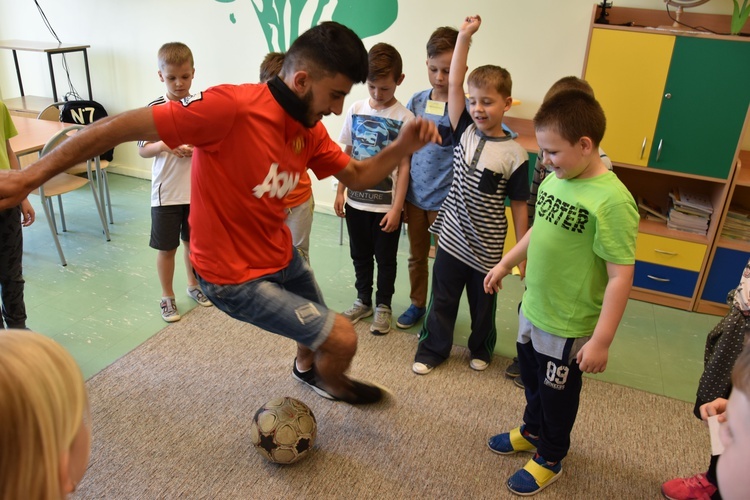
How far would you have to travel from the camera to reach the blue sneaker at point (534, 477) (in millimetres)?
1941

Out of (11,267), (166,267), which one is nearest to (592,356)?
(166,267)

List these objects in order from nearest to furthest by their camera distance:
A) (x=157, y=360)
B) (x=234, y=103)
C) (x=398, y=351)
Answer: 1. (x=234, y=103)
2. (x=157, y=360)
3. (x=398, y=351)

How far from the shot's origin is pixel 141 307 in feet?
9.89

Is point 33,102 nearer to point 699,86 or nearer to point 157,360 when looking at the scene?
point 157,360

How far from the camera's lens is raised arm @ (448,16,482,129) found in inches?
81.9

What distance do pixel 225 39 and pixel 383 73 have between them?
2294 millimetres

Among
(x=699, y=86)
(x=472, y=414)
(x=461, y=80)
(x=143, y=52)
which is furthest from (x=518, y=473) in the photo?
(x=143, y=52)

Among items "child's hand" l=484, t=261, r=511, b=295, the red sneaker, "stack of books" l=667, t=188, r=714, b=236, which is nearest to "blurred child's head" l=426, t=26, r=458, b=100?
"child's hand" l=484, t=261, r=511, b=295

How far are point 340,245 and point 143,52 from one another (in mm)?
2408

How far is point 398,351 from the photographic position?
9.03ft

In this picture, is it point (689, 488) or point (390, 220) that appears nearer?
point (689, 488)

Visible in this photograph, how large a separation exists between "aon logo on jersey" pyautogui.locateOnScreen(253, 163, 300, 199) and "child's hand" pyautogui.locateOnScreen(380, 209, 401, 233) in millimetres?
1000

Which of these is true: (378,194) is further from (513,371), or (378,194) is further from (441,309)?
(513,371)

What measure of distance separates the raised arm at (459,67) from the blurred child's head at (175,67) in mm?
1259
